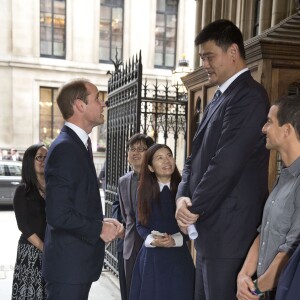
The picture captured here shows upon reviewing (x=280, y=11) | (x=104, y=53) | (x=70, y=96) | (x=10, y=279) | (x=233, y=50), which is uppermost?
(x=104, y=53)

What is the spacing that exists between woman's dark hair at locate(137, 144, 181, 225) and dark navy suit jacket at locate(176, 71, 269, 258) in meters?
0.96

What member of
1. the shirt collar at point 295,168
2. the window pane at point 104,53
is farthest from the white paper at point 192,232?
the window pane at point 104,53

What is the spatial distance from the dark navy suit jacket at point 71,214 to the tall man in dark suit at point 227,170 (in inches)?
20.9

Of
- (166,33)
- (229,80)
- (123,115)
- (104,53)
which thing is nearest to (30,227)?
(229,80)

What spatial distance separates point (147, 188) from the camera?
305 centimetres

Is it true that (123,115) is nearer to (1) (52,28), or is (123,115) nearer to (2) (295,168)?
(2) (295,168)

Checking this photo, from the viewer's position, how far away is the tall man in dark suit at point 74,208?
2.09 meters

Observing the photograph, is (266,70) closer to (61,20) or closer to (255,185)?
(255,185)

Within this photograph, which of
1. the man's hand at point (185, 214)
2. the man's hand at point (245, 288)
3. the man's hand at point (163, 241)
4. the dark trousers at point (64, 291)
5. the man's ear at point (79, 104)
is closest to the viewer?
the man's hand at point (245, 288)

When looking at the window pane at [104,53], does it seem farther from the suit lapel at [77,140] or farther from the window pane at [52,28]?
the suit lapel at [77,140]

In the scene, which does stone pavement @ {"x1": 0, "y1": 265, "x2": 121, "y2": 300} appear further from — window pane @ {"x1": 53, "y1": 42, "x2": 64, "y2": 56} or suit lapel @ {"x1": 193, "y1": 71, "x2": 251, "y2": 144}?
window pane @ {"x1": 53, "y1": 42, "x2": 64, "y2": 56}

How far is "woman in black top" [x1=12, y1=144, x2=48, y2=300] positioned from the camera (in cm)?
289

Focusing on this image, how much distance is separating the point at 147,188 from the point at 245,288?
1295mm

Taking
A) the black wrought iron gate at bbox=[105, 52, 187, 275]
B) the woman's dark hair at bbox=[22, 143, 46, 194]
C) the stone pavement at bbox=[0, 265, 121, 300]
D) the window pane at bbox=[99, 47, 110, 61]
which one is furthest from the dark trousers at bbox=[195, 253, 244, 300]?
the window pane at bbox=[99, 47, 110, 61]
